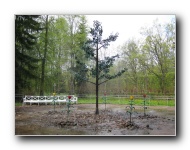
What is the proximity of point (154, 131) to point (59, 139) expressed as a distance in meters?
1.33

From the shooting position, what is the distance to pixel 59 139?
4.31 meters

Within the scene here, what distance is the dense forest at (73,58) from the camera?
14.3 feet

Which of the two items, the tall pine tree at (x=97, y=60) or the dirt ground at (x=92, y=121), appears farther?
the tall pine tree at (x=97, y=60)

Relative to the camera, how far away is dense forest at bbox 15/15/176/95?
4.36 m

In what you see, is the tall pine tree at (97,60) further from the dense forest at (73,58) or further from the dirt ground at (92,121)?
the dirt ground at (92,121)

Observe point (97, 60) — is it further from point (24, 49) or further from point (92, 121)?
point (24, 49)

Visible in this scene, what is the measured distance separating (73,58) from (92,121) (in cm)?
94

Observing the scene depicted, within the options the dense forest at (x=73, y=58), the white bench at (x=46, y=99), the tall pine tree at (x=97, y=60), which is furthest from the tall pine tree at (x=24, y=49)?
the tall pine tree at (x=97, y=60)

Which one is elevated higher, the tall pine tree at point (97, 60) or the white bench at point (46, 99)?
the tall pine tree at point (97, 60)

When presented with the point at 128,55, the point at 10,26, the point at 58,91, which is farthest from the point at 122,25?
the point at 10,26

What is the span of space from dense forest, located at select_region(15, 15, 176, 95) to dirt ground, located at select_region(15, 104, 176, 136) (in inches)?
9.7

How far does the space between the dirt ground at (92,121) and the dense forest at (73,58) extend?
25cm

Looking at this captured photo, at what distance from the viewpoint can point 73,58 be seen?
4.43 m

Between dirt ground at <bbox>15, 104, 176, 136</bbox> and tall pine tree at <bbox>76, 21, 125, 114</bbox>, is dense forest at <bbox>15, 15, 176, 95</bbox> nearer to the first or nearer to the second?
tall pine tree at <bbox>76, 21, 125, 114</bbox>
